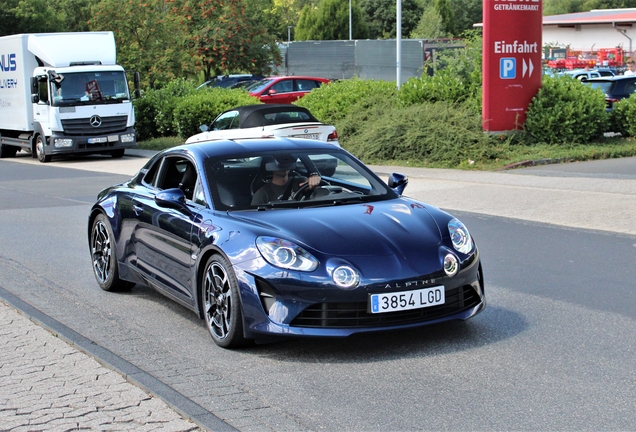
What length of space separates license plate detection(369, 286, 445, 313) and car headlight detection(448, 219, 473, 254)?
1.44 feet

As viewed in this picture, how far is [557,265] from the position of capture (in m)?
8.98

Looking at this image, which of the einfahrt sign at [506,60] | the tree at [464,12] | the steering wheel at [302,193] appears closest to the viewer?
the steering wheel at [302,193]

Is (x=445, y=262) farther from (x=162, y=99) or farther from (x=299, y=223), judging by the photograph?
(x=162, y=99)

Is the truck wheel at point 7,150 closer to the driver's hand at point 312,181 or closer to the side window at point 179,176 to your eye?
the side window at point 179,176

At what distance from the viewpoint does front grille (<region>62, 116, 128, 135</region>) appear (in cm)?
2583

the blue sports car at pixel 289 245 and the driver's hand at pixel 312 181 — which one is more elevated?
the driver's hand at pixel 312 181

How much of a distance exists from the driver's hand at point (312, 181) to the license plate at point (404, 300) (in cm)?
156

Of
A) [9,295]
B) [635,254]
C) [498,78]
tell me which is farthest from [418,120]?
[9,295]

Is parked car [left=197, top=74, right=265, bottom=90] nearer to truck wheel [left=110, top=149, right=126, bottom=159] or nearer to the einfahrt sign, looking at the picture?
truck wheel [left=110, top=149, right=126, bottom=159]

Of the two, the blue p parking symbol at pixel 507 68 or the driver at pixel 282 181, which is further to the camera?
the blue p parking symbol at pixel 507 68

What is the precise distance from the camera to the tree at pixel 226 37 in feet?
119

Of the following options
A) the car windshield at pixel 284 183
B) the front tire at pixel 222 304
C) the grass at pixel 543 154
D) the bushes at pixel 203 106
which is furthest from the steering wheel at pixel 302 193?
the bushes at pixel 203 106

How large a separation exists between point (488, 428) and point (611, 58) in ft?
204

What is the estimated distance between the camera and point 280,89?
3275cm
